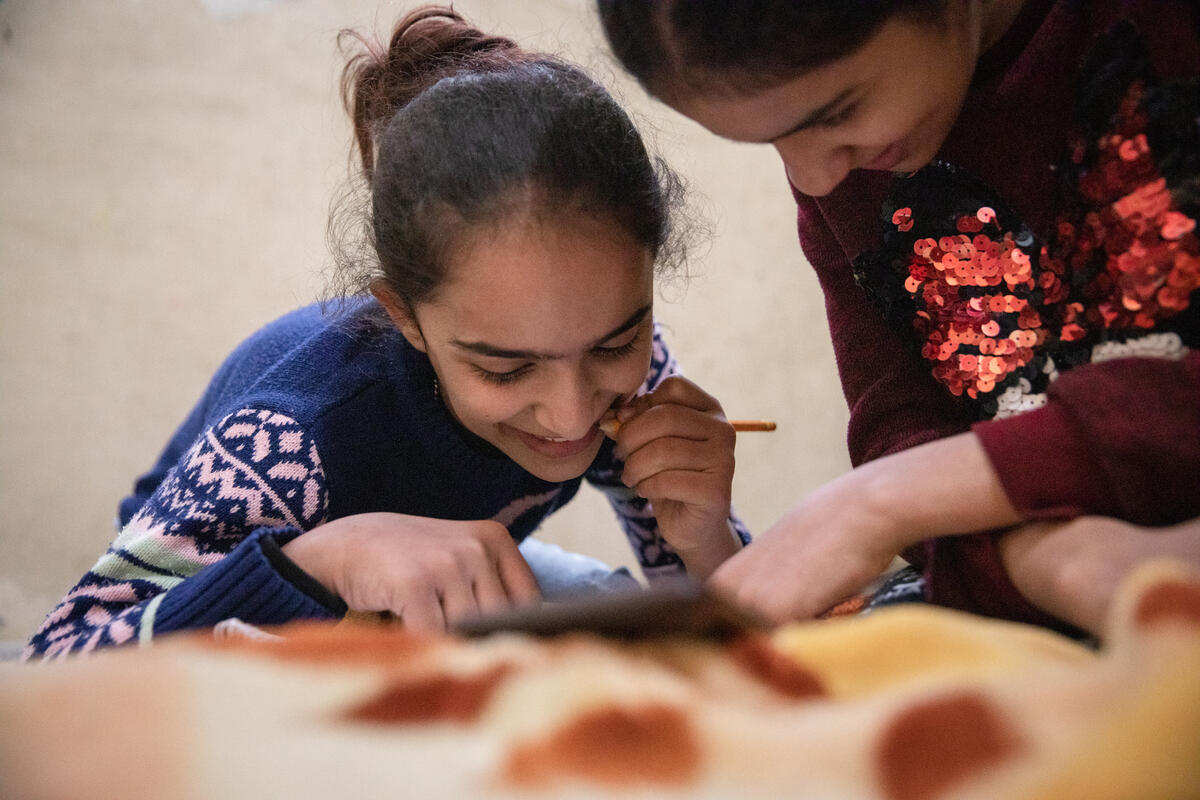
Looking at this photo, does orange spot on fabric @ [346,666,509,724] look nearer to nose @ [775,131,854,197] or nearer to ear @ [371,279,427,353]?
nose @ [775,131,854,197]

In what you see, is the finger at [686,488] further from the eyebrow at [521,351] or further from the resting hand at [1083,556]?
the resting hand at [1083,556]

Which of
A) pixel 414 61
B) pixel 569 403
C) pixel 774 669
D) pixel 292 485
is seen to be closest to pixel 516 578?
pixel 569 403

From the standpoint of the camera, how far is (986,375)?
0.74 m

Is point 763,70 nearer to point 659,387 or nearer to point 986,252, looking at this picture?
point 986,252

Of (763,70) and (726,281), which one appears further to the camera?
(726,281)

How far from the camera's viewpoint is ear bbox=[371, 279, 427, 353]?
34.0 inches

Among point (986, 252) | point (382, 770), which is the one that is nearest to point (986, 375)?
point (986, 252)

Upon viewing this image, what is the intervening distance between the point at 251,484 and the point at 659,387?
37cm

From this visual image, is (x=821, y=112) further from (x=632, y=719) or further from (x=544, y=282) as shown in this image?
(x=632, y=719)

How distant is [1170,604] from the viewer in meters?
0.33

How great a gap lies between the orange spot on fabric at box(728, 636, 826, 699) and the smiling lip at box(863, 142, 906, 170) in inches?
16.0

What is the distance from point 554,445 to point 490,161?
11.2 inches

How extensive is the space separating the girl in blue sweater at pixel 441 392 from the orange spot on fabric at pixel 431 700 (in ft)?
1.04

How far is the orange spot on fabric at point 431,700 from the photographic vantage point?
33 centimetres
